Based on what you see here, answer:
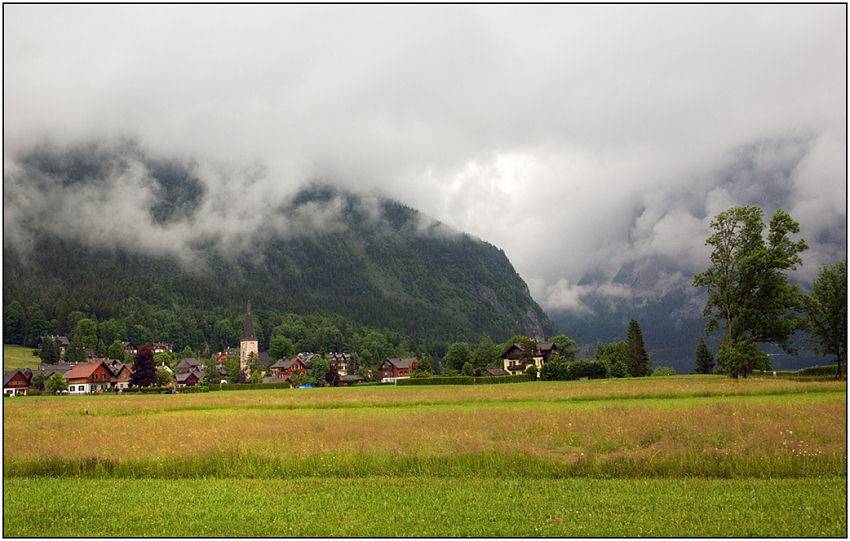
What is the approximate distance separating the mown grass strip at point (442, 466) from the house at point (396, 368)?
141611 millimetres

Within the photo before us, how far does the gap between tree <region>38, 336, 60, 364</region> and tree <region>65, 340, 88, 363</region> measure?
369 centimetres

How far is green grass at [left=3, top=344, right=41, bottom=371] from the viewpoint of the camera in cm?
15505

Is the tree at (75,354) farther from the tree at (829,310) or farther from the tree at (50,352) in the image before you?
the tree at (829,310)

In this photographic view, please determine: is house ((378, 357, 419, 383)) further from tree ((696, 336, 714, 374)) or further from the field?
the field

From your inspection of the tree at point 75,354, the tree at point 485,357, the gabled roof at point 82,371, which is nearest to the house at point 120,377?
the gabled roof at point 82,371

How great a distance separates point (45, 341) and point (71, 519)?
198 meters

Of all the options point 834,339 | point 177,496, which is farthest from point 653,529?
point 834,339

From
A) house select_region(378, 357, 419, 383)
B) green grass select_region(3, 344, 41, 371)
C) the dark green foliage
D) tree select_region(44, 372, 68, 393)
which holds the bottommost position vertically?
house select_region(378, 357, 419, 383)

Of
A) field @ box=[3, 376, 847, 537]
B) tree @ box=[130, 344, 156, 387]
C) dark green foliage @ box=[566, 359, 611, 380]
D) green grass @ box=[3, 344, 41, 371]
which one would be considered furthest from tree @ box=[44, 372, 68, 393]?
field @ box=[3, 376, 847, 537]

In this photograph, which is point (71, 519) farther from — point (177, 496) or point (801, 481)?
point (801, 481)

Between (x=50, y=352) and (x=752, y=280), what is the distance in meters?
191

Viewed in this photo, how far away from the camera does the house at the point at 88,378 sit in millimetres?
121312

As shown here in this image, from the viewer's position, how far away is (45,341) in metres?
174

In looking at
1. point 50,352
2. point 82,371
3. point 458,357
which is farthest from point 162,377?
point 50,352
